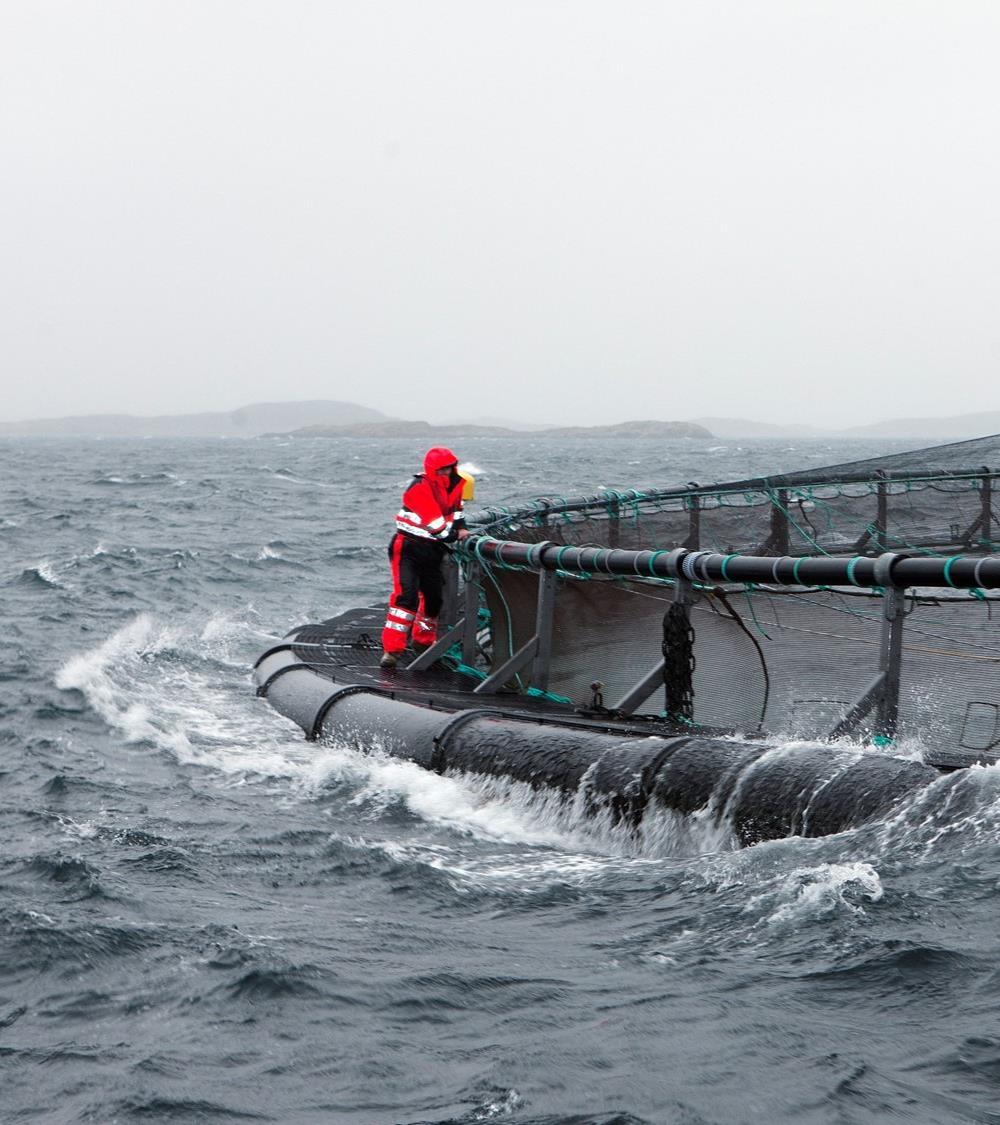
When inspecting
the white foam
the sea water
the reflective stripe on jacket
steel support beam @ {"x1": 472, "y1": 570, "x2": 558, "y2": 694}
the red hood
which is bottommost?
the sea water

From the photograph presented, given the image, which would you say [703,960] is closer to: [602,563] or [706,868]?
[706,868]

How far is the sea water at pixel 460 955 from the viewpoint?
13.6 ft

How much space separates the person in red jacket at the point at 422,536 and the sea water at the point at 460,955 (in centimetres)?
190

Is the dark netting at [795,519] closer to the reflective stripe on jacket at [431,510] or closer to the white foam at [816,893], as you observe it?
the reflective stripe on jacket at [431,510]

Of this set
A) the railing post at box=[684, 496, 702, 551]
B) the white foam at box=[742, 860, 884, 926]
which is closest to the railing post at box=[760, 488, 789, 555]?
the railing post at box=[684, 496, 702, 551]

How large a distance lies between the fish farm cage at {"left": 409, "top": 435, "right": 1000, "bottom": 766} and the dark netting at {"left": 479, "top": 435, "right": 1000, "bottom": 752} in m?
0.01

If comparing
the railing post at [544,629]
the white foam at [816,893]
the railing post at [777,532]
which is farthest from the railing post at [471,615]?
the white foam at [816,893]

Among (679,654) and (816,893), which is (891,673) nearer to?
(679,654)

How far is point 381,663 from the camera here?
11156 millimetres

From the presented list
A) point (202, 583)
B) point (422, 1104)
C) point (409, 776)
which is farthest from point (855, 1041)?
point (202, 583)

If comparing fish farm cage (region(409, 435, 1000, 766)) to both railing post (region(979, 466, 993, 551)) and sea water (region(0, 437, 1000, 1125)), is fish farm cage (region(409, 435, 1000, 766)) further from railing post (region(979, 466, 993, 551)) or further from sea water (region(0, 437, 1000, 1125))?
sea water (region(0, 437, 1000, 1125))

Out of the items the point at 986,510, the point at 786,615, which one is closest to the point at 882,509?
the point at 986,510

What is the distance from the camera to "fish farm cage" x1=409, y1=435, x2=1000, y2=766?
6.75 meters

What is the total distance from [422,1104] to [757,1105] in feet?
3.19
